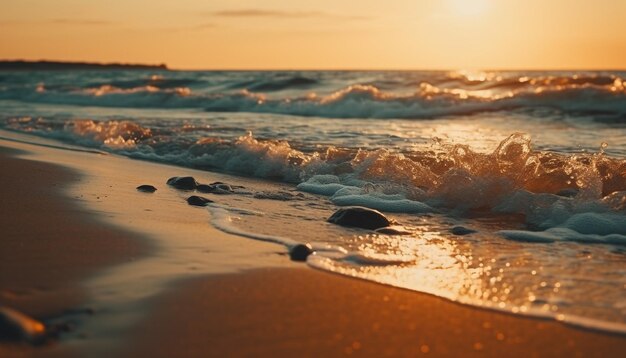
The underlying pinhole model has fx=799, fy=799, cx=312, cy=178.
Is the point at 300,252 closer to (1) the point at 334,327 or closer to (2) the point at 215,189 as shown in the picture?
(1) the point at 334,327

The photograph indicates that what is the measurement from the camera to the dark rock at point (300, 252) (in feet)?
14.6

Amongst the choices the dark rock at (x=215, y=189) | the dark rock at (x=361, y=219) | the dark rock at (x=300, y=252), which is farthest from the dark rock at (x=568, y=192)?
the dark rock at (x=300, y=252)

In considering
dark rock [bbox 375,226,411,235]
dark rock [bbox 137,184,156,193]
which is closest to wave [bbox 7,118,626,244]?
dark rock [bbox 375,226,411,235]

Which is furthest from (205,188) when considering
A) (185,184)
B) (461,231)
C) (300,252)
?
(300,252)

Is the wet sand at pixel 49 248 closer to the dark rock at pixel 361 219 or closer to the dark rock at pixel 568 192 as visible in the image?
the dark rock at pixel 361 219

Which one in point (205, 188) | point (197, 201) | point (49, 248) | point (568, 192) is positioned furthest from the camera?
point (205, 188)

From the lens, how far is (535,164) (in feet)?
23.5

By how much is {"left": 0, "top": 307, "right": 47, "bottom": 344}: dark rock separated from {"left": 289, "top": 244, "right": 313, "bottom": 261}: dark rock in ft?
5.72

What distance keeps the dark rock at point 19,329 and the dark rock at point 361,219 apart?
2.88 meters

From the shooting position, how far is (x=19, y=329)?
2863 millimetres

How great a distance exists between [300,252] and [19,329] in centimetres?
188

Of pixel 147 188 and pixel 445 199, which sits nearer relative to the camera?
pixel 445 199

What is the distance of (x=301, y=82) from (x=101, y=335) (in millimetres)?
29047

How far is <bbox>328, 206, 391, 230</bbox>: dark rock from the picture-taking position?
551cm
